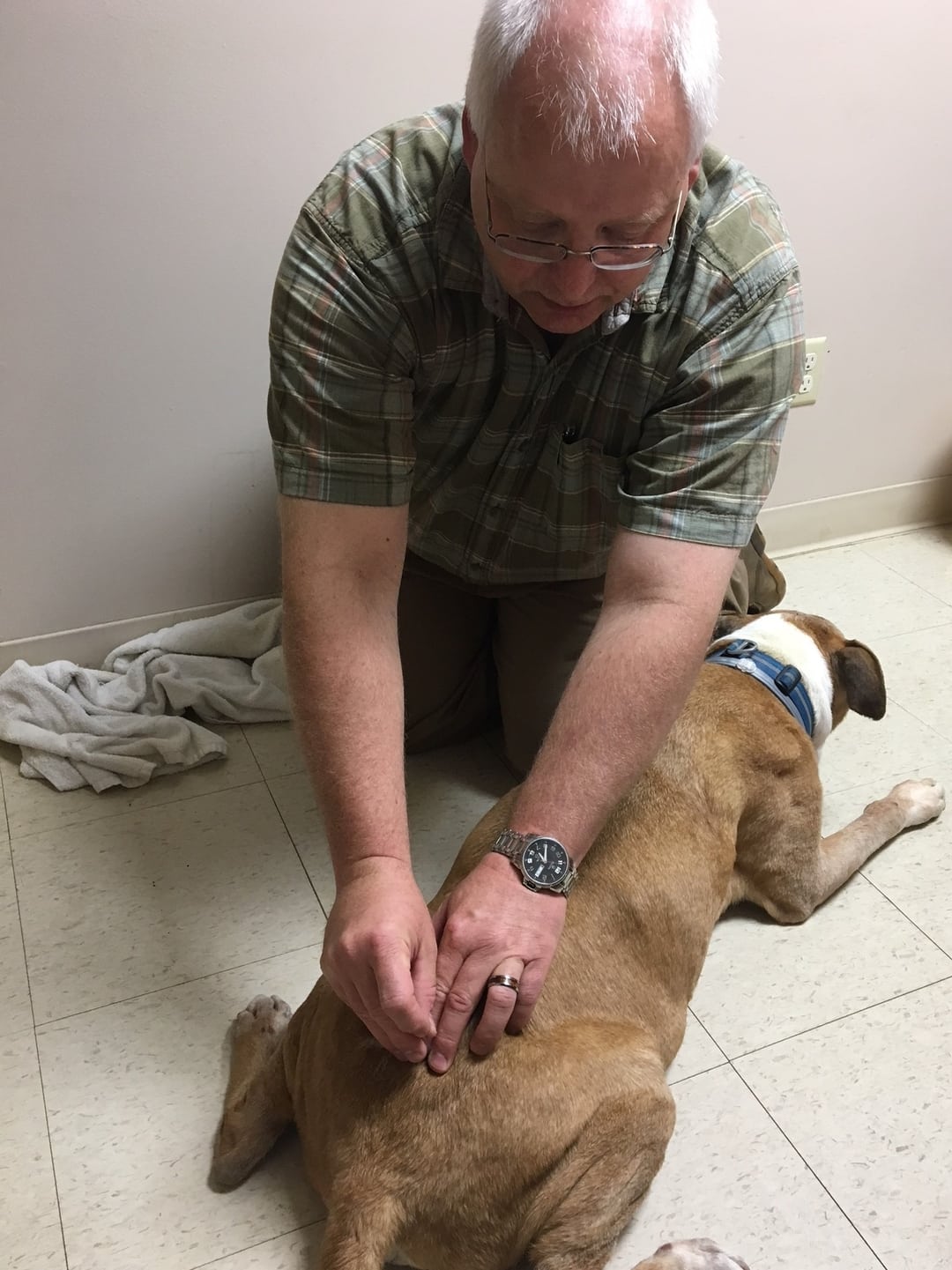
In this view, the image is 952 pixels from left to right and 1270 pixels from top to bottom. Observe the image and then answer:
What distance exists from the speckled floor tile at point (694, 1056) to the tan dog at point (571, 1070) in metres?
0.11

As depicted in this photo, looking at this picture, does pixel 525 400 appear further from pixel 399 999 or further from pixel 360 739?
pixel 399 999

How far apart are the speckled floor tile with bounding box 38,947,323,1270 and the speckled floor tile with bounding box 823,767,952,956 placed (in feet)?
3.50

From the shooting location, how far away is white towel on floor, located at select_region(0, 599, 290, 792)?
6.74ft

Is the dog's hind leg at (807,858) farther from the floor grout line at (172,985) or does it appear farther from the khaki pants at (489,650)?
the floor grout line at (172,985)

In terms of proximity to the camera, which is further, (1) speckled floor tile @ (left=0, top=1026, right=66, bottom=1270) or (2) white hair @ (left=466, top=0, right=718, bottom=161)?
(1) speckled floor tile @ (left=0, top=1026, right=66, bottom=1270)

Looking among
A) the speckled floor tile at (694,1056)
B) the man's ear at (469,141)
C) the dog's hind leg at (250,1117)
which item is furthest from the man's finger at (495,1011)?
the man's ear at (469,141)

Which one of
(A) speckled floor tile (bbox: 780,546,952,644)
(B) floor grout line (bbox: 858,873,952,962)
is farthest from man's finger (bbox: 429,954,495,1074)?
(A) speckled floor tile (bbox: 780,546,952,644)

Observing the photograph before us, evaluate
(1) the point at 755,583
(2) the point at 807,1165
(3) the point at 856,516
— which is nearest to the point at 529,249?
(2) the point at 807,1165

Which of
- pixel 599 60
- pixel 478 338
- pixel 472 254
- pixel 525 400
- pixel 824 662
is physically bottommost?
pixel 824 662

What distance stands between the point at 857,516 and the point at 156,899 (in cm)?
226

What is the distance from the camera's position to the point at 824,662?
1.86 m

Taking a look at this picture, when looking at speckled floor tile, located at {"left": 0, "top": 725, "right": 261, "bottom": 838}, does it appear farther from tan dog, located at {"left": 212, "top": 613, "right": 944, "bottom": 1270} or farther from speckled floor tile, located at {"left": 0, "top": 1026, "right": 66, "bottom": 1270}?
tan dog, located at {"left": 212, "top": 613, "right": 944, "bottom": 1270}

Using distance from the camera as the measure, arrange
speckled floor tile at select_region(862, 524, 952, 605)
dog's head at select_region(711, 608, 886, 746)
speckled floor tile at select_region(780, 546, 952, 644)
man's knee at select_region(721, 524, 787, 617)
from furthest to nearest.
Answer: speckled floor tile at select_region(862, 524, 952, 605) < speckled floor tile at select_region(780, 546, 952, 644) < man's knee at select_region(721, 524, 787, 617) < dog's head at select_region(711, 608, 886, 746)

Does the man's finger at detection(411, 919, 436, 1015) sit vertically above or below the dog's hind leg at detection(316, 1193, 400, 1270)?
above
